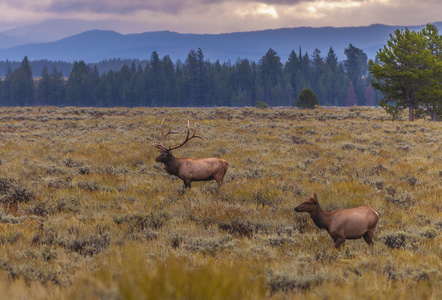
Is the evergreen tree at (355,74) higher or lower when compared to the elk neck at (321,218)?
higher

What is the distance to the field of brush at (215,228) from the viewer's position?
283cm

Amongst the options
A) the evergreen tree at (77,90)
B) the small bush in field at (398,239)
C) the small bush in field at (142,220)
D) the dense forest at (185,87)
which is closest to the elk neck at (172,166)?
the small bush in field at (142,220)

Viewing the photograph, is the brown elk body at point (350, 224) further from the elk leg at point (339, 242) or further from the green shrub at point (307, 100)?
the green shrub at point (307, 100)

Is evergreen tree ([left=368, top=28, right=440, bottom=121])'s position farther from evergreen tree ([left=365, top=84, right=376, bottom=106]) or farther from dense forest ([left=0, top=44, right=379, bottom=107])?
evergreen tree ([left=365, top=84, right=376, bottom=106])

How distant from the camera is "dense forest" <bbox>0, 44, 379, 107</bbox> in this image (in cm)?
10306

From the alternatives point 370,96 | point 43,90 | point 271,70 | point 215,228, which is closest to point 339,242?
point 215,228

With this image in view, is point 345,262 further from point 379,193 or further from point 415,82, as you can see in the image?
point 415,82

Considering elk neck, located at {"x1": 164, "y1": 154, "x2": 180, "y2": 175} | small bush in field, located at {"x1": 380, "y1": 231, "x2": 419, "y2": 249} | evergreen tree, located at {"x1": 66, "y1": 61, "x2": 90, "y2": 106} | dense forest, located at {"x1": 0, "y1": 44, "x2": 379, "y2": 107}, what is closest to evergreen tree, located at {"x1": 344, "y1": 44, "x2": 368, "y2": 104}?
dense forest, located at {"x1": 0, "y1": 44, "x2": 379, "y2": 107}

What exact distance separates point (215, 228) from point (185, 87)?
344 feet

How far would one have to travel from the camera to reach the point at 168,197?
789cm

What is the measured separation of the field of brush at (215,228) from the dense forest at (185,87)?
91601mm

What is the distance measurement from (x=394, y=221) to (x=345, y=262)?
2492 mm

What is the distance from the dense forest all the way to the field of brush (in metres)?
91.6

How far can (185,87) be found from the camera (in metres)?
108
